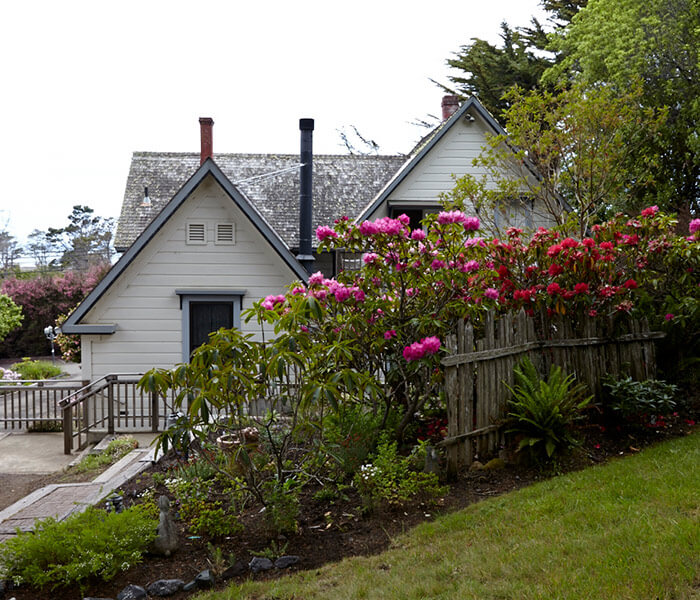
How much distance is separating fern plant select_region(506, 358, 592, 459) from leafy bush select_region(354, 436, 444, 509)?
1.12m

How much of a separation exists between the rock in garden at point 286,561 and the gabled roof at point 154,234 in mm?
8947

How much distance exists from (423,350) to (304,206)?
1011cm

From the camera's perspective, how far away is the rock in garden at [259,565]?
4578mm

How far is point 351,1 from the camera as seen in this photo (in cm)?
775

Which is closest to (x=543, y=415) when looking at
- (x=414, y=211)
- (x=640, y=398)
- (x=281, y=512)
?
(x=640, y=398)

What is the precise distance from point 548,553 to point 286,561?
182 cm

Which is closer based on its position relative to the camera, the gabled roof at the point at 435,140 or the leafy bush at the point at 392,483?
the leafy bush at the point at 392,483

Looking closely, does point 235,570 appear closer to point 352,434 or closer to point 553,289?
point 352,434

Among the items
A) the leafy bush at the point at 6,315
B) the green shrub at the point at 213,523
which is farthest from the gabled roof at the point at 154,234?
the leafy bush at the point at 6,315

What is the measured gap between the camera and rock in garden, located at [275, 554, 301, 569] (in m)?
4.61

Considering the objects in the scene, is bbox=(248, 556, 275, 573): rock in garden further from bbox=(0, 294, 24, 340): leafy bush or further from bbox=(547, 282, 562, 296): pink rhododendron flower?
bbox=(0, 294, 24, 340): leafy bush

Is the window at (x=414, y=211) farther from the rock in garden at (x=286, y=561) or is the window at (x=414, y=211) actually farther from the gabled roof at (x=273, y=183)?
the rock in garden at (x=286, y=561)

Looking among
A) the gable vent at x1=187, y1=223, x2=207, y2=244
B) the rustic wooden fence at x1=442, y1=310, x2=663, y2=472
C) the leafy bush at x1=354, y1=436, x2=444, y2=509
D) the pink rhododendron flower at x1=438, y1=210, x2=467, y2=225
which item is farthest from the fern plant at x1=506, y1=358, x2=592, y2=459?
the gable vent at x1=187, y1=223, x2=207, y2=244

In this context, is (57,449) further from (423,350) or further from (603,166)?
(603,166)
